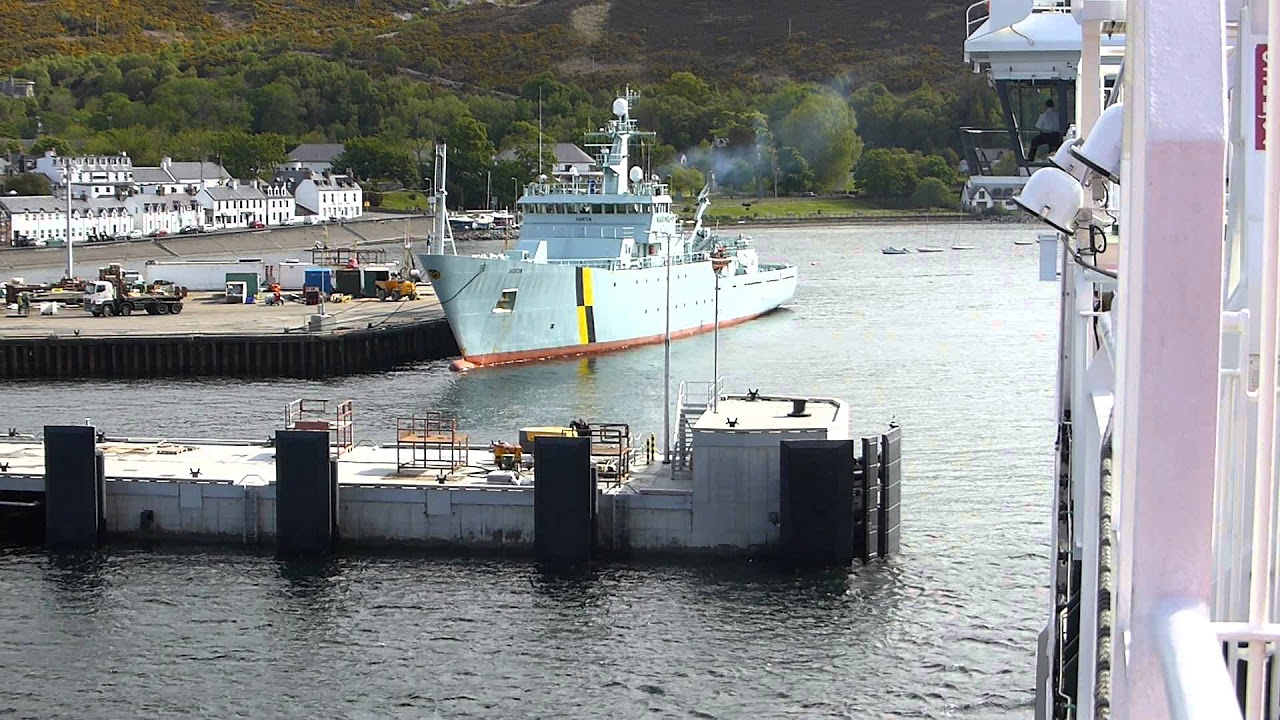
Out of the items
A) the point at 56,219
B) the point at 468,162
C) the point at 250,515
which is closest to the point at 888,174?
the point at 468,162

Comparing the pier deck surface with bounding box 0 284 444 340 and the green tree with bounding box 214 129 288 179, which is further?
the green tree with bounding box 214 129 288 179

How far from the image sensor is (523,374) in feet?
155

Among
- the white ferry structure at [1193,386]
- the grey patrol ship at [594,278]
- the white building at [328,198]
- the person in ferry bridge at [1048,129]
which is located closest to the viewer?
the white ferry structure at [1193,386]

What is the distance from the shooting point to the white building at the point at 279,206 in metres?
121

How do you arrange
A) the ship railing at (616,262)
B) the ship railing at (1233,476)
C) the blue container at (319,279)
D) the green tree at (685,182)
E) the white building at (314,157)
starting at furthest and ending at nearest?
1. the white building at (314,157)
2. the green tree at (685,182)
3. the blue container at (319,279)
4. the ship railing at (616,262)
5. the ship railing at (1233,476)

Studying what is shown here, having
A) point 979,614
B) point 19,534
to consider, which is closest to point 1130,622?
point 979,614

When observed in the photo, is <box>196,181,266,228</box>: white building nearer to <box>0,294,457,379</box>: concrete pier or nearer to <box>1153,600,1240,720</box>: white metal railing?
<box>0,294,457,379</box>: concrete pier

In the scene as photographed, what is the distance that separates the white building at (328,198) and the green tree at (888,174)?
134 feet

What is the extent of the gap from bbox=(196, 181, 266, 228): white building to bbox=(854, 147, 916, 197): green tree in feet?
160

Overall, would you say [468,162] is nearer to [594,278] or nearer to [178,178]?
[178,178]

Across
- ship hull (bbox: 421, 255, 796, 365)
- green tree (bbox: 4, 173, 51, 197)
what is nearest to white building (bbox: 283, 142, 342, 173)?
green tree (bbox: 4, 173, 51, 197)

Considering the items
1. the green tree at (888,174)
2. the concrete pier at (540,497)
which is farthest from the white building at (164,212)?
the concrete pier at (540,497)

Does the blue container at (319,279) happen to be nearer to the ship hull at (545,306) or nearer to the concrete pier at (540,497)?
the ship hull at (545,306)

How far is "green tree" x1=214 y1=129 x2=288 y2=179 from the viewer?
143 meters
